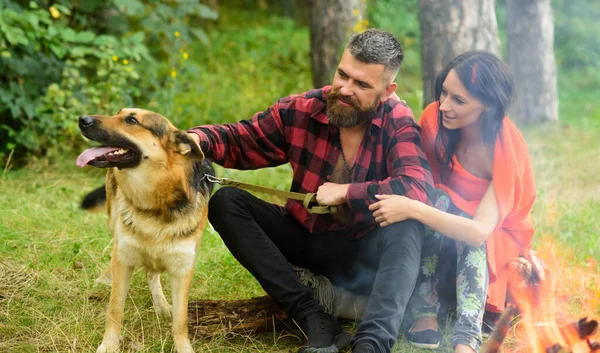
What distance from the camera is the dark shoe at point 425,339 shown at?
356 cm

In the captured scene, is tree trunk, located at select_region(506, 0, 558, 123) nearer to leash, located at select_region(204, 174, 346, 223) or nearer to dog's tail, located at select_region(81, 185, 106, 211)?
leash, located at select_region(204, 174, 346, 223)

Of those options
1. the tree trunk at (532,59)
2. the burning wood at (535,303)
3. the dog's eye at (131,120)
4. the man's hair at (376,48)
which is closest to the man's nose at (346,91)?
the man's hair at (376,48)

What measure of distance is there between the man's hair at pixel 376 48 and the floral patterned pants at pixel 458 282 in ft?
2.47

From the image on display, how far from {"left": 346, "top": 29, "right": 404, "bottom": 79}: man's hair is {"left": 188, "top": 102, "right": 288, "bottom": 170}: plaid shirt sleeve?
575 mm

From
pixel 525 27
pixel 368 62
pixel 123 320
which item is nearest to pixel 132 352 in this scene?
pixel 123 320

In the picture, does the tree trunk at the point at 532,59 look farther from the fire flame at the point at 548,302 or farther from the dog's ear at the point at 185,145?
the dog's ear at the point at 185,145

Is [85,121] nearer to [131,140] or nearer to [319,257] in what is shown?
[131,140]

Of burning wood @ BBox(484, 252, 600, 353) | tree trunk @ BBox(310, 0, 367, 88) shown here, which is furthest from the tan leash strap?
tree trunk @ BBox(310, 0, 367, 88)

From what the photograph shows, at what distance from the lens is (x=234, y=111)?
9086 millimetres

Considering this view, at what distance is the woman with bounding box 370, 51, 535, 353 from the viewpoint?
3379 mm

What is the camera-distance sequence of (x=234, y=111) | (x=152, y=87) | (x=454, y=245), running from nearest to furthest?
1. (x=454, y=245)
2. (x=152, y=87)
3. (x=234, y=111)

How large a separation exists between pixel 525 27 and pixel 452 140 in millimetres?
5486

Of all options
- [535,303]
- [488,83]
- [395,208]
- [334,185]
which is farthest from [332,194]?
[535,303]

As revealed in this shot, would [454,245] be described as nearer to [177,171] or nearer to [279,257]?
[279,257]
